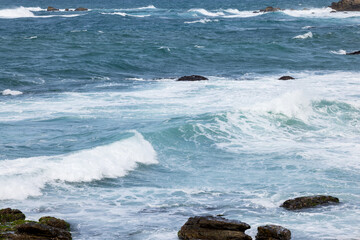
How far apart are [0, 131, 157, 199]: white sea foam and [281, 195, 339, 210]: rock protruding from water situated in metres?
4.43

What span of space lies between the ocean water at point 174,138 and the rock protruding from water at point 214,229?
Result: 17.2 inches

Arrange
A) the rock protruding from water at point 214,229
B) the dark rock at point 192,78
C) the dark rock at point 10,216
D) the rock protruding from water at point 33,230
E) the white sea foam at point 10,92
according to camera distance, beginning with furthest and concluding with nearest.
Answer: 1. the dark rock at point 192,78
2. the white sea foam at point 10,92
3. the dark rock at point 10,216
4. the rock protruding from water at point 214,229
5. the rock protruding from water at point 33,230

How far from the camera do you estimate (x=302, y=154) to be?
14.4 metres

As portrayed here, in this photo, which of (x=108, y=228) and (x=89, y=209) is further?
(x=89, y=209)

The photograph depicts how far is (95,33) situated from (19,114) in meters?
29.4

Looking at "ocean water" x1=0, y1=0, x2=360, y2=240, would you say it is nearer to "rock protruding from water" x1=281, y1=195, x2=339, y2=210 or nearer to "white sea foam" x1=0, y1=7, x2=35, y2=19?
"rock protruding from water" x1=281, y1=195, x2=339, y2=210

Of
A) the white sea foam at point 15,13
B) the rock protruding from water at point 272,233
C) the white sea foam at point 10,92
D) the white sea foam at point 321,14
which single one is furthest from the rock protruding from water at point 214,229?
the white sea foam at point 15,13

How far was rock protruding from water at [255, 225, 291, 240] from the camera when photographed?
27.0 feet

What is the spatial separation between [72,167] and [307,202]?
5361 mm

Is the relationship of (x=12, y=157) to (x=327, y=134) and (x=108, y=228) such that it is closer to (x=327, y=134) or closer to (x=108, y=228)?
(x=108, y=228)

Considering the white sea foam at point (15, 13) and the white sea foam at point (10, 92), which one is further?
the white sea foam at point (15, 13)

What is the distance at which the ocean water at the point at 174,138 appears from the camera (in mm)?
10164

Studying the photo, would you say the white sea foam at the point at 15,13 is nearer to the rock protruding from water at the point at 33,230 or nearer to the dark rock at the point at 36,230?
the rock protruding from water at the point at 33,230

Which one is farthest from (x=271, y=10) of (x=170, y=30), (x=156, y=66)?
(x=156, y=66)
